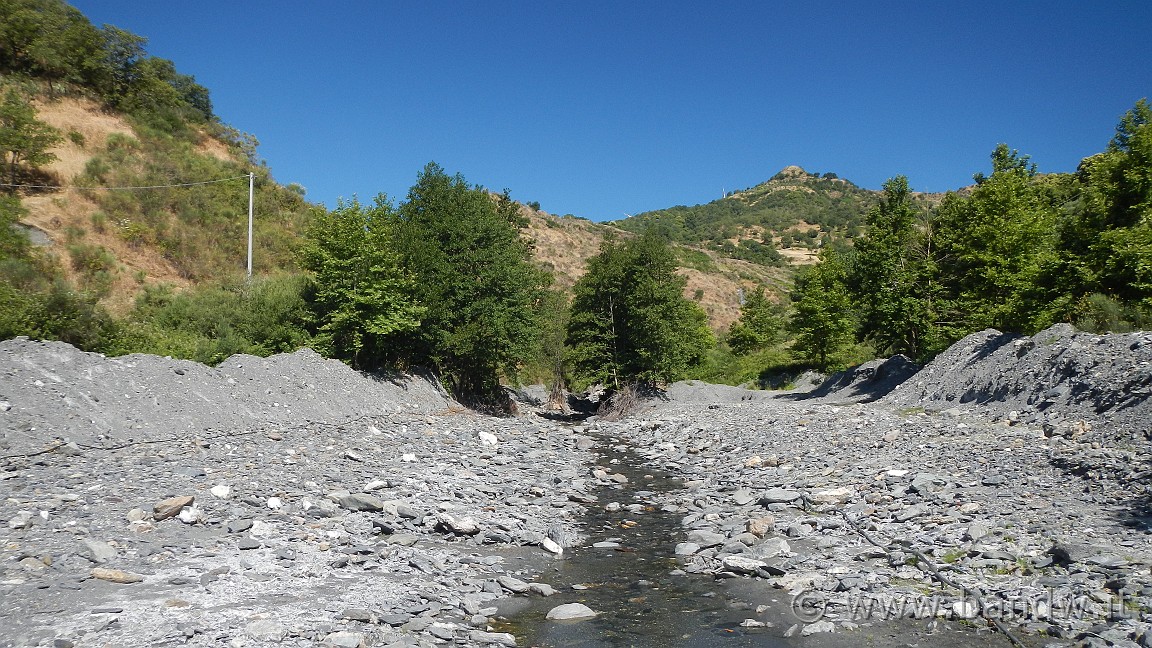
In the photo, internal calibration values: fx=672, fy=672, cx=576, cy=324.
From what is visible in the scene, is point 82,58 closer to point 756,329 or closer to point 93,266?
point 93,266

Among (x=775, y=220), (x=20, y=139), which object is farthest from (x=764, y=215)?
(x=20, y=139)

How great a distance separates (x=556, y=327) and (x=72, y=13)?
45374 mm

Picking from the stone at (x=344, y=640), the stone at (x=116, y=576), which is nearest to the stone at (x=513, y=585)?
the stone at (x=344, y=640)

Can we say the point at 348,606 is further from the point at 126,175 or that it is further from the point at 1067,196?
the point at 1067,196

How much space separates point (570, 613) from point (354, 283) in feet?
69.3

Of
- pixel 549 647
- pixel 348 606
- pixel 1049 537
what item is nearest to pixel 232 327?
pixel 348 606

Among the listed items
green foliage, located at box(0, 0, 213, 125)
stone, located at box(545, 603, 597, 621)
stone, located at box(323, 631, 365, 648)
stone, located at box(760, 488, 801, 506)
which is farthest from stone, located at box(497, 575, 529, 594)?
green foliage, located at box(0, 0, 213, 125)

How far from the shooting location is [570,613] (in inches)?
303

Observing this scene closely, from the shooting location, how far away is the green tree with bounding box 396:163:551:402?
2823cm

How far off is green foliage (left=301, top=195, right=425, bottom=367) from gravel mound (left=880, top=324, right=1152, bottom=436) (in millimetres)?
19084

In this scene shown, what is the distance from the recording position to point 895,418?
20.1 m

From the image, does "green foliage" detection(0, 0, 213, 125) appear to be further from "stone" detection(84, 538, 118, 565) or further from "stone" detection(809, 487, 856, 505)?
"stone" detection(809, 487, 856, 505)

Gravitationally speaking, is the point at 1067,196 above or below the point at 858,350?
above

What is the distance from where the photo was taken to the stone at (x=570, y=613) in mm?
7625
